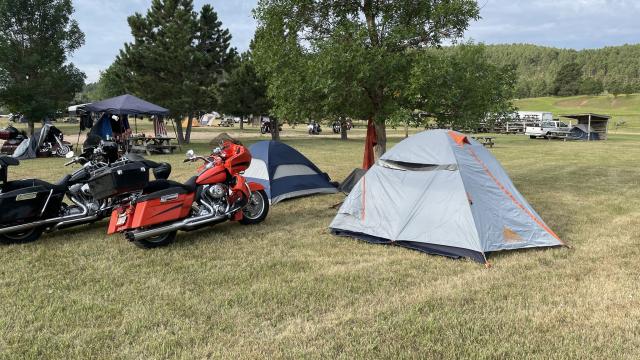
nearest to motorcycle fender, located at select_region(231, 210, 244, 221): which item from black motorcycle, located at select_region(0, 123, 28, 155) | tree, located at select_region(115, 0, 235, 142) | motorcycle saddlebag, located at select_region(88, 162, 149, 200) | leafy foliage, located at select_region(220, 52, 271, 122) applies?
motorcycle saddlebag, located at select_region(88, 162, 149, 200)

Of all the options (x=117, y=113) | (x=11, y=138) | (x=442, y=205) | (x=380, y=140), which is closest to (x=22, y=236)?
(x=442, y=205)

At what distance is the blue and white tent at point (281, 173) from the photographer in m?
8.20

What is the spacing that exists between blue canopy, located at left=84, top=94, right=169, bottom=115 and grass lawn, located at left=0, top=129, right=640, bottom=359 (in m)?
10.8

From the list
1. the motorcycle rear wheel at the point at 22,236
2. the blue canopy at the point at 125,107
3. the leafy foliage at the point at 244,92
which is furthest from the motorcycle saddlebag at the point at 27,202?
the leafy foliage at the point at 244,92

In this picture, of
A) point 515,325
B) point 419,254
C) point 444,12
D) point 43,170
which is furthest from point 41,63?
point 515,325

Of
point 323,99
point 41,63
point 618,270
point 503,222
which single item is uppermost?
point 41,63

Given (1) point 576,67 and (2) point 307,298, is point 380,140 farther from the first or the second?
(1) point 576,67

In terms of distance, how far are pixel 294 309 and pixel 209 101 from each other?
20684mm

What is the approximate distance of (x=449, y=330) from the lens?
3334mm

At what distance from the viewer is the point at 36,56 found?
2291 centimetres

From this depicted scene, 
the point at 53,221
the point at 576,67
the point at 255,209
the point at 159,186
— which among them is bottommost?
the point at 255,209

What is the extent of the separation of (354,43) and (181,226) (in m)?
4.13

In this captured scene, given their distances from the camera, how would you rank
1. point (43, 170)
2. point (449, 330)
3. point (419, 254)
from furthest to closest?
point (43, 170) < point (419, 254) < point (449, 330)

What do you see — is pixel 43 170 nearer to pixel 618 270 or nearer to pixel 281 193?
pixel 281 193
